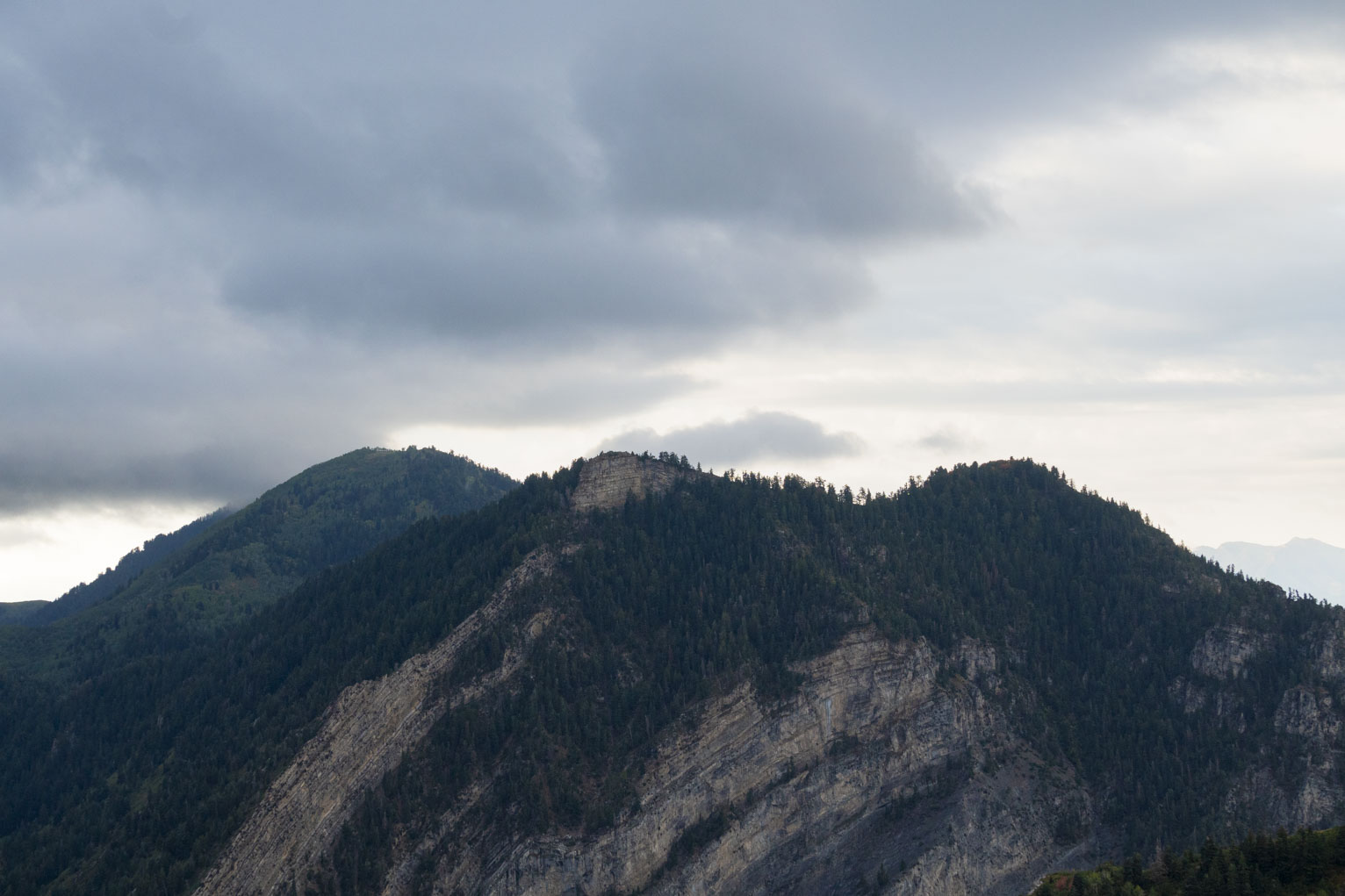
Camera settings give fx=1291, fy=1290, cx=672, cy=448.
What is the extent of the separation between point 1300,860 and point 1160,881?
65.7ft

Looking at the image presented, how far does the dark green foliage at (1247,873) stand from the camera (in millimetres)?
173500

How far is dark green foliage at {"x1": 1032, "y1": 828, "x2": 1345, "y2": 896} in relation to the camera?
173500 millimetres

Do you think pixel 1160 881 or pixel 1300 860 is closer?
pixel 1300 860

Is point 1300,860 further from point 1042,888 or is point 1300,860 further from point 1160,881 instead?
point 1042,888

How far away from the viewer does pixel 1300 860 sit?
17712 centimetres

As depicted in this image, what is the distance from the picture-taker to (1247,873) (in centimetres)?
17612

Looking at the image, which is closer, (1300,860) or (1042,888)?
(1300,860)

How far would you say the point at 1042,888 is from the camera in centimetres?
19375

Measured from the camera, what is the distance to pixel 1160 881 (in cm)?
18888

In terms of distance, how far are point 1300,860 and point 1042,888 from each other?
36.1 metres

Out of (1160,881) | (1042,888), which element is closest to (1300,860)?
(1160,881)

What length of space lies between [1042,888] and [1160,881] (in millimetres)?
16787
